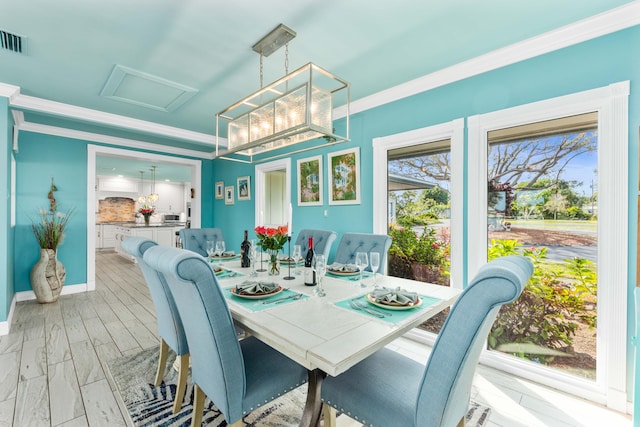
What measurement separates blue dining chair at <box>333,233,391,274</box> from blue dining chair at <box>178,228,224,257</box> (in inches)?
61.5

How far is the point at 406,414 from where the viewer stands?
1.04m

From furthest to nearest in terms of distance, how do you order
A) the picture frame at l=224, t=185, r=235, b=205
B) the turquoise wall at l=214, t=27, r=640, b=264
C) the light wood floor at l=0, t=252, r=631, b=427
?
the picture frame at l=224, t=185, r=235, b=205
the turquoise wall at l=214, t=27, r=640, b=264
the light wood floor at l=0, t=252, r=631, b=427

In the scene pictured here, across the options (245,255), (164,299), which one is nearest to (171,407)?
(164,299)

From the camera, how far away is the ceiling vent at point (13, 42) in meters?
2.03

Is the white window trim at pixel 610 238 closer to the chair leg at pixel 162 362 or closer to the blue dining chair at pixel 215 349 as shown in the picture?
the blue dining chair at pixel 215 349

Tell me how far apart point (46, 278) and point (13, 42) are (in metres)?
2.95

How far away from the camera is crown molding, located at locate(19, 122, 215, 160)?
12.9 feet

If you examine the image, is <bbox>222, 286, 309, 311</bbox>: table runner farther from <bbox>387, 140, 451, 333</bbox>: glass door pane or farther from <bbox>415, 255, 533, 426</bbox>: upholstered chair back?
<bbox>387, 140, 451, 333</bbox>: glass door pane

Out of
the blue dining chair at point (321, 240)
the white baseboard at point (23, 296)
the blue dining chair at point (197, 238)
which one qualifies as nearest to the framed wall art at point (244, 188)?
the blue dining chair at point (197, 238)

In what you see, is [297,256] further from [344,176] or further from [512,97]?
[512,97]

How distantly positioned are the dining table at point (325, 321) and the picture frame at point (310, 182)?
1929 mm

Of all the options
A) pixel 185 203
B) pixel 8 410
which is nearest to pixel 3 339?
pixel 8 410

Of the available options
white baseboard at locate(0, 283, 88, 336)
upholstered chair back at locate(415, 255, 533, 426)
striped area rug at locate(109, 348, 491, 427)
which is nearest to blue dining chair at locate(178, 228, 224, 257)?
striped area rug at locate(109, 348, 491, 427)

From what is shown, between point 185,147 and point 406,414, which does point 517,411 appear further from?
point 185,147
